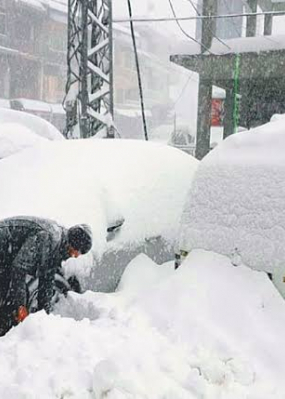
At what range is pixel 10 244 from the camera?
3.37 meters

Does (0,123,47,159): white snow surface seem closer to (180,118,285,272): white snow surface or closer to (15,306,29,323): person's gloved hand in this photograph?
(180,118,285,272): white snow surface

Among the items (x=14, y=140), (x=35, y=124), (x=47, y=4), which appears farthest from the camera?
(x=47, y=4)

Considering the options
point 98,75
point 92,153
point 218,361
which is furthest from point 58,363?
point 98,75

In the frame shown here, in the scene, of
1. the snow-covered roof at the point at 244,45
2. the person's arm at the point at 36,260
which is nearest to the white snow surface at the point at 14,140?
the person's arm at the point at 36,260

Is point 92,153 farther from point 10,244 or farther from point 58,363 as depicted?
point 58,363

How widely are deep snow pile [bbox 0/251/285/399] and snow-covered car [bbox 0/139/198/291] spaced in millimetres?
451

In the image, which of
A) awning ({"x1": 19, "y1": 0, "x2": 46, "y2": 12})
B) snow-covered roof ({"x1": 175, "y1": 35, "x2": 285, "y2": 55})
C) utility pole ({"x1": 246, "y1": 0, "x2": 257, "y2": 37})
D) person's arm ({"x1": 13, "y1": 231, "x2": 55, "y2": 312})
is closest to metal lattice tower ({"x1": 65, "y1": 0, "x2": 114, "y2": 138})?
snow-covered roof ({"x1": 175, "y1": 35, "x2": 285, "y2": 55})

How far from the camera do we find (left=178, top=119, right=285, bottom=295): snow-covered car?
3633 millimetres

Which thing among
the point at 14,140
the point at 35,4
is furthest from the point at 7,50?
the point at 14,140

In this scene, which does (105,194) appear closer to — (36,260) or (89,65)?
(36,260)

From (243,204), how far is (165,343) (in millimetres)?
1175

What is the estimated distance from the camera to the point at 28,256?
10.6 feet

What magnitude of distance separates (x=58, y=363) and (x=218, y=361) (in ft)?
2.81

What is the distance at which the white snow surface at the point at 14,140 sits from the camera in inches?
323
